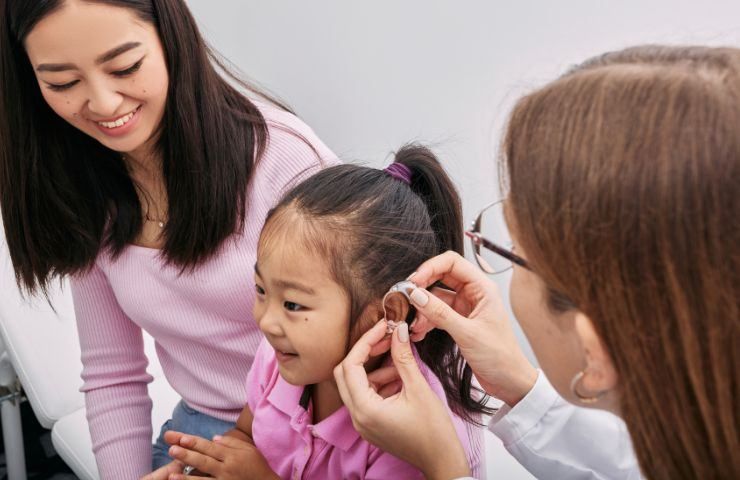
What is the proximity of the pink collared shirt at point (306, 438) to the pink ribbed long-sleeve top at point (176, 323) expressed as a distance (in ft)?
0.39

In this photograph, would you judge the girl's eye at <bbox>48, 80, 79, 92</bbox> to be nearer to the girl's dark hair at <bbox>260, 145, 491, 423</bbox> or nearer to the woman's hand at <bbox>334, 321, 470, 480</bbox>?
Answer: the girl's dark hair at <bbox>260, 145, 491, 423</bbox>

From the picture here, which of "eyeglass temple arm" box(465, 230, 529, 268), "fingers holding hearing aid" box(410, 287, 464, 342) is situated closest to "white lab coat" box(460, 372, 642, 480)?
"fingers holding hearing aid" box(410, 287, 464, 342)

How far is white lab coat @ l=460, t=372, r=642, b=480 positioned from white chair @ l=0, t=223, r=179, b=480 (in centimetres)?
77

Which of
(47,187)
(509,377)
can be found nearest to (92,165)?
(47,187)

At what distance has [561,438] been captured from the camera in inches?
40.6

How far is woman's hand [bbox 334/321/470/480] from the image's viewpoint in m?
0.92

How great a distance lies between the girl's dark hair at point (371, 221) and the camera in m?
1.01

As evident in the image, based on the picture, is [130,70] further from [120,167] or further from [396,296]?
[396,296]

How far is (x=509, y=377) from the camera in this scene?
3.30 feet

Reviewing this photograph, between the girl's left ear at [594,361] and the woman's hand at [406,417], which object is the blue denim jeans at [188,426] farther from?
the girl's left ear at [594,361]

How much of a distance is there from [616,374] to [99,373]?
3.19 feet

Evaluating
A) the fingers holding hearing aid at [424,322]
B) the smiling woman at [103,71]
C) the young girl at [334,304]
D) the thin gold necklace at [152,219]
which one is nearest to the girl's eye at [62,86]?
the smiling woman at [103,71]

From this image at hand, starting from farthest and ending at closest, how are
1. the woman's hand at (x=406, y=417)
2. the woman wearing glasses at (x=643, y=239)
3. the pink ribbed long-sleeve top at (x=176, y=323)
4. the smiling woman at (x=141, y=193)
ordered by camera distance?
1. the pink ribbed long-sleeve top at (x=176, y=323)
2. the smiling woman at (x=141, y=193)
3. the woman's hand at (x=406, y=417)
4. the woman wearing glasses at (x=643, y=239)

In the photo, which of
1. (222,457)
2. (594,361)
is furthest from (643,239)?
(222,457)
